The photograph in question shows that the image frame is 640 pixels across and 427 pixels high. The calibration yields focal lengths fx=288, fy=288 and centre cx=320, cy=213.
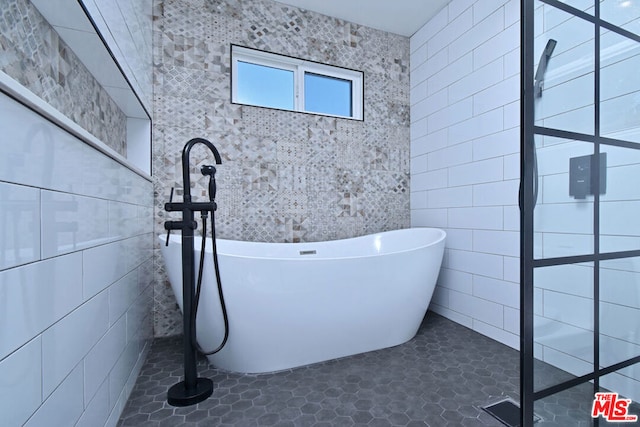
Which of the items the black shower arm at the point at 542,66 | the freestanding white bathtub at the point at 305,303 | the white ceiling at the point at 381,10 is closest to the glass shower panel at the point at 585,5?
the black shower arm at the point at 542,66

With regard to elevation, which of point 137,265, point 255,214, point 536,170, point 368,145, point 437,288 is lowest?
point 437,288

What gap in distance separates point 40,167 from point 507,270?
86.7 inches

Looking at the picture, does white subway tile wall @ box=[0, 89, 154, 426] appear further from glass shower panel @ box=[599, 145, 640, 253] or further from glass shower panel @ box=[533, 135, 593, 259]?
glass shower panel @ box=[599, 145, 640, 253]

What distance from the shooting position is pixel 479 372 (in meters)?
1.48

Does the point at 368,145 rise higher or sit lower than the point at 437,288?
higher

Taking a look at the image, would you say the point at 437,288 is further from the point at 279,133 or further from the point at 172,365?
the point at 172,365

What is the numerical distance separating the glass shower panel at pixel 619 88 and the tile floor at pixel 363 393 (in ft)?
2.96

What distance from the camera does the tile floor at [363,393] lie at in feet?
3.72

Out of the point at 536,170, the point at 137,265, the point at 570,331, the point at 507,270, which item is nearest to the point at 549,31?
the point at 536,170

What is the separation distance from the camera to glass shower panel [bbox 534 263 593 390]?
93cm

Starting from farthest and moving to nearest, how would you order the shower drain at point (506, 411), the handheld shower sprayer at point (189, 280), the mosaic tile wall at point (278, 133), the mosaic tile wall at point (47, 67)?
the mosaic tile wall at point (278, 133) → the handheld shower sprayer at point (189, 280) → the shower drain at point (506, 411) → the mosaic tile wall at point (47, 67)

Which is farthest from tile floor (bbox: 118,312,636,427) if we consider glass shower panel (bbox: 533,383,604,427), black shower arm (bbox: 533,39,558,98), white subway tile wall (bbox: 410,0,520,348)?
black shower arm (bbox: 533,39,558,98)

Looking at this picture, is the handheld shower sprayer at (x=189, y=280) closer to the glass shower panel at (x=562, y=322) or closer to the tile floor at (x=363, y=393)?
the tile floor at (x=363, y=393)

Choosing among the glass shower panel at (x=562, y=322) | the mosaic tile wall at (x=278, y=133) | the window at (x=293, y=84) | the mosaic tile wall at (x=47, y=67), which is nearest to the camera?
the mosaic tile wall at (x=47, y=67)
